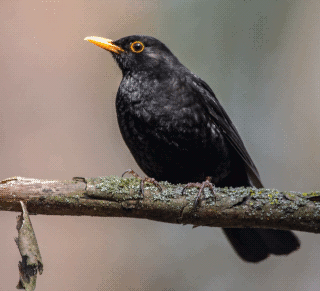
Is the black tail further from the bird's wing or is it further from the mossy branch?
the mossy branch

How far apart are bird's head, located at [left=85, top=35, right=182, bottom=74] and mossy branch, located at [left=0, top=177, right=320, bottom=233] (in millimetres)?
1465

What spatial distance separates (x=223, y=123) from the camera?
352 centimetres

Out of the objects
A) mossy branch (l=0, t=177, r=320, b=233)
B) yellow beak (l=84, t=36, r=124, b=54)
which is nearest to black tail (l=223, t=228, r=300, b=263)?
mossy branch (l=0, t=177, r=320, b=233)

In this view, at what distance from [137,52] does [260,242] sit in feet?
7.23

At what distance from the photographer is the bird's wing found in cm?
350

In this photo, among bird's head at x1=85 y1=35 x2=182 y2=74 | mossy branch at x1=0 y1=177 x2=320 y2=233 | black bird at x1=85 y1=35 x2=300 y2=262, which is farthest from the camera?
bird's head at x1=85 y1=35 x2=182 y2=74

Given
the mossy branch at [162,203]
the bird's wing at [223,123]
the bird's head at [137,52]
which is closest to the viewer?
the mossy branch at [162,203]

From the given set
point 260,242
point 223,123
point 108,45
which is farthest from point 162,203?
point 108,45

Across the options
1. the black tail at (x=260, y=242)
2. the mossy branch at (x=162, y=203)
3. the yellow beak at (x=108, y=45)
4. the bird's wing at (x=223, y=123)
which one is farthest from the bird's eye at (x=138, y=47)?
the black tail at (x=260, y=242)

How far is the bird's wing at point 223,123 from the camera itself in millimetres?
3504

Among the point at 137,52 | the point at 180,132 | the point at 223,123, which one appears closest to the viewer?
the point at 180,132

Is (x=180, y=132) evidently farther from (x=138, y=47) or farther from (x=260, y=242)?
(x=260, y=242)

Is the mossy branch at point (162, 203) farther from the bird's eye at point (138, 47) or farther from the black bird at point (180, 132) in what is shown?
the bird's eye at point (138, 47)

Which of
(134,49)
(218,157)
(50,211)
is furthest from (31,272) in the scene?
(134,49)
